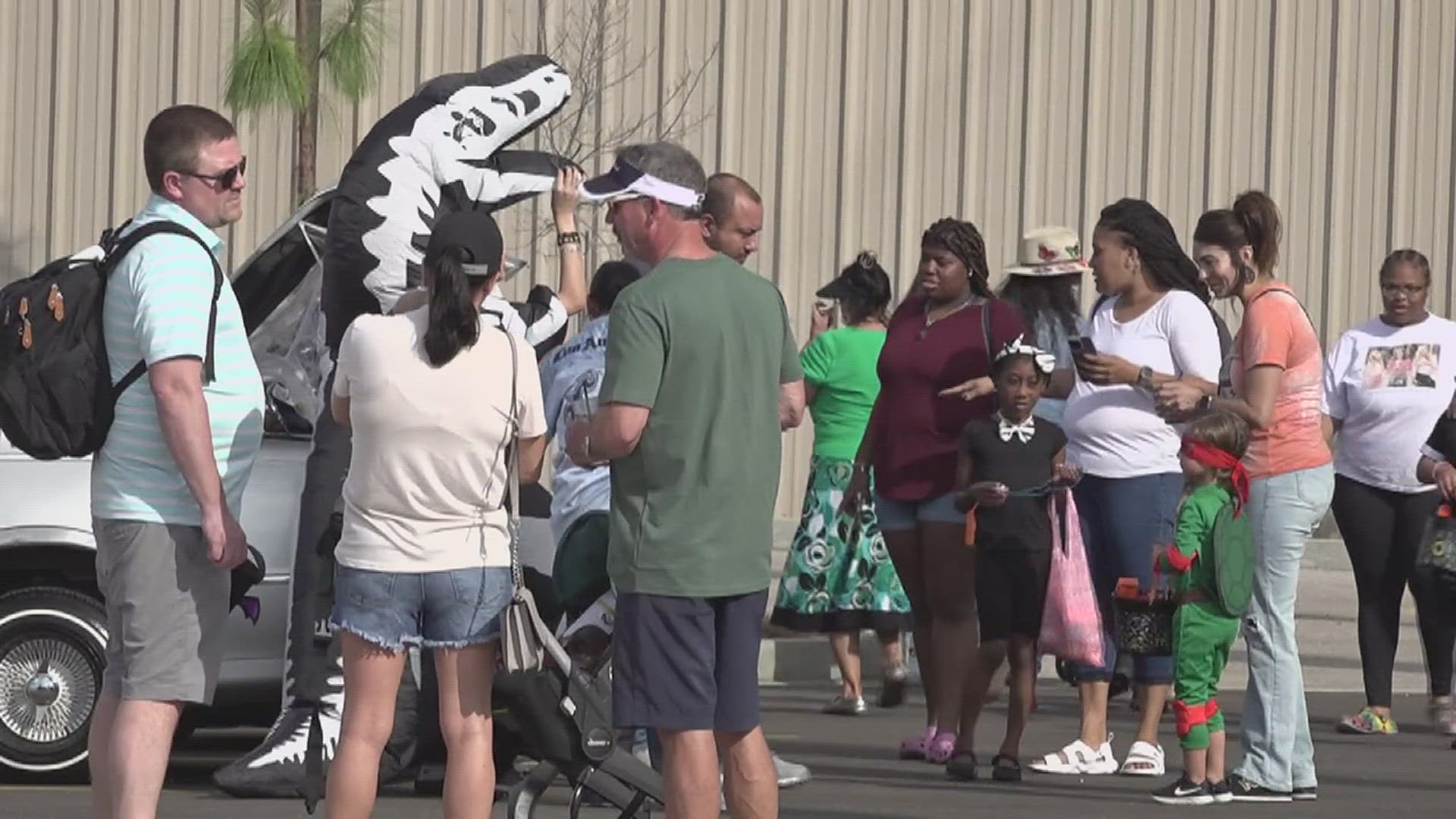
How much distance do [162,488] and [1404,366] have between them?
659 cm

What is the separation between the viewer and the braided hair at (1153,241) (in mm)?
9883

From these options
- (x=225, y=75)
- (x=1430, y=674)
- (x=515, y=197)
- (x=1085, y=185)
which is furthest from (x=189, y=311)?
(x=1085, y=185)

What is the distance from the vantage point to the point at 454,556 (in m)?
7.25

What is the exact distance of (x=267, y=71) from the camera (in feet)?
57.7

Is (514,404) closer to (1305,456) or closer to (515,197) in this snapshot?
(515,197)

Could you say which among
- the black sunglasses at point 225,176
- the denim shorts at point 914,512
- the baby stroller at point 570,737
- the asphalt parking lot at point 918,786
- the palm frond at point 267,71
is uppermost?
the palm frond at point 267,71

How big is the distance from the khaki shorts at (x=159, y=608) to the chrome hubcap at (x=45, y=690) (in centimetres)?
280

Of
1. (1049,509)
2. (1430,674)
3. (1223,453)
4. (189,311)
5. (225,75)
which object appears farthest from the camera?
(225,75)

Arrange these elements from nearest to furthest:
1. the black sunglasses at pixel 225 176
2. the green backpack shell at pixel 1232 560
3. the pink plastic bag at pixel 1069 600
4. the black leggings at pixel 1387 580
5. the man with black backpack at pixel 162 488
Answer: the man with black backpack at pixel 162 488 → the black sunglasses at pixel 225 176 → the green backpack shell at pixel 1232 560 → the pink plastic bag at pixel 1069 600 → the black leggings at pixel 1387 580

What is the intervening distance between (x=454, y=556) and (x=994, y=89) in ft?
48.4

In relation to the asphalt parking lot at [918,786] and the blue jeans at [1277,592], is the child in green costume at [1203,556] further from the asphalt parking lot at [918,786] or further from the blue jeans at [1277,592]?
the asphalt parking lot at [918,786]

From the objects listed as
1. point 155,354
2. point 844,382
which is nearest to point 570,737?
point 155,354

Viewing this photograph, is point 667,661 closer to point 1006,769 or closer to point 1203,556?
point 1203,556

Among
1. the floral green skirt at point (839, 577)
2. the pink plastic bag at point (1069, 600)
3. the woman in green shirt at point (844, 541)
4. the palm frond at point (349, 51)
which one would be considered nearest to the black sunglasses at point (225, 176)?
the pink plastic bag at point (1069, 600)
